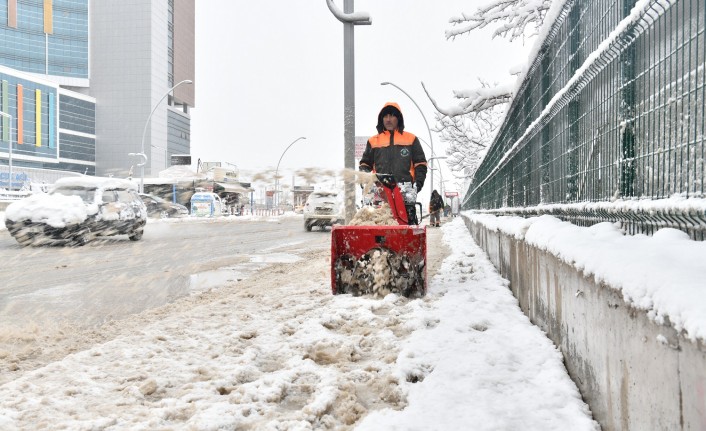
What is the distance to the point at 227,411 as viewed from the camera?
8.85ft

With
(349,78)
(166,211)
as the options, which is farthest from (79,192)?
(166,211)

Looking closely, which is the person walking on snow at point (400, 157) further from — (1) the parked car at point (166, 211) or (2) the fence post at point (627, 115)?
(1) the parked car at point (166, 211)

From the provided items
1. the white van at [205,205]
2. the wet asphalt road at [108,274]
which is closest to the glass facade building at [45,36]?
the white van at [205,205]

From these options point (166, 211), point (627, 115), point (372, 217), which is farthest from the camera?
point (166, 211)

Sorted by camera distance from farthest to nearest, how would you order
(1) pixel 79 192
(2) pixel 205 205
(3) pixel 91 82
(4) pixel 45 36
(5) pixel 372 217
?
1. (3) pixel 91 82
2. (4) pixel 45 36
3. (2) pixel 205 205
4. (1) pixel 79 192
5. (5) pixel 372 217

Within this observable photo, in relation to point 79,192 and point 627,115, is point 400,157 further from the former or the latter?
point 79,192

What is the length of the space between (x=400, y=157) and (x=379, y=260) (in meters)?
1.45

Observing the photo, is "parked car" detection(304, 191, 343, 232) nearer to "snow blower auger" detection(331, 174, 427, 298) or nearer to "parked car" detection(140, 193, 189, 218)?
"snow blower auger" detection(331, 174, 427, 298)

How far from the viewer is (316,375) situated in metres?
3.31

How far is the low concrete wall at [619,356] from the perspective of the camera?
5.05 feet

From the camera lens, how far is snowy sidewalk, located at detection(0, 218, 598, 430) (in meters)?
2.61

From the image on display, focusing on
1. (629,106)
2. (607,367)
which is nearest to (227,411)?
(607,367)

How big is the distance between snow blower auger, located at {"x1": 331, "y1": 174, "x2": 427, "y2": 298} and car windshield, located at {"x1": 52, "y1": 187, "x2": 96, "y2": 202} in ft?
35.3

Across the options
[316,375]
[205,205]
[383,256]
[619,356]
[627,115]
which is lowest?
[316,375]
